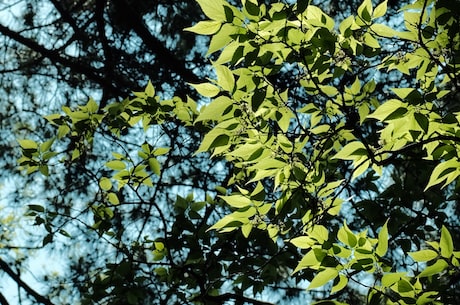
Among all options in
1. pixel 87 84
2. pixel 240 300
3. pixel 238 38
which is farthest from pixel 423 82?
pixel 87 84

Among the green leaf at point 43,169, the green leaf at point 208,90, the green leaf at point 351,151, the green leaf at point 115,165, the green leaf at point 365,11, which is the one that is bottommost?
the green leaf at point 351,151

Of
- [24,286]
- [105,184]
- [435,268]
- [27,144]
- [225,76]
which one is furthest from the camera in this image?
[24,286]

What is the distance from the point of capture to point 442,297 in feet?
4.09

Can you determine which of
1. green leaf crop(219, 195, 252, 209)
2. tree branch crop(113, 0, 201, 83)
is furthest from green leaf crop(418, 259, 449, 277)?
tree branch crop(113, 0, 201, 83)

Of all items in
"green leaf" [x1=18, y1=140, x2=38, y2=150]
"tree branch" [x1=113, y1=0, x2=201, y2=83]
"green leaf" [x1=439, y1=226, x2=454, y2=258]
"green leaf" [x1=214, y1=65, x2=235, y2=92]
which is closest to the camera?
"green leaf" [x1=439, y1=226, x2=454, y2=258]

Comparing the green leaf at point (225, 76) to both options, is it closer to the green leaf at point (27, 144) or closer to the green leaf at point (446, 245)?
the green leaf at point (446, 245)

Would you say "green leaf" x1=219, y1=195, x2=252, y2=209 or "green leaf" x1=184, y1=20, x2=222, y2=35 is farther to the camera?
"green leaf" x1=219, y1=195, x2=252, y2=209

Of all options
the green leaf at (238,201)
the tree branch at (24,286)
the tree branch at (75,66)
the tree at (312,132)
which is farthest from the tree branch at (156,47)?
the green leaf at (238,201)

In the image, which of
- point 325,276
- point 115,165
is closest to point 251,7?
point 325,276

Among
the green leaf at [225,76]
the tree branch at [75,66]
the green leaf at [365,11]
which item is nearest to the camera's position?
the green leaf at [225,76]

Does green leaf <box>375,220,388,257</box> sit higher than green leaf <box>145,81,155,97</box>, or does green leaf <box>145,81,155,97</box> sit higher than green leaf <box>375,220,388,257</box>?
green leaf <box>145,81,155,97</box>

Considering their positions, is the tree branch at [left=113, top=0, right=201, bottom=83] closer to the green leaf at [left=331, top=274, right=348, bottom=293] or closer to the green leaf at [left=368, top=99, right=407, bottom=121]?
the green leaf at [left=368, top=99, right=407, bottom=121]

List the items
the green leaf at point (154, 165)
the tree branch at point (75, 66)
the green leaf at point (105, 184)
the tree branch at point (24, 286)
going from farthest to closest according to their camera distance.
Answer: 1. the tree branch at point (75, 66)
2. the tree branch at point (24, 286)
3. the green leaf at point (105, 184)
4. the green leaf at point (154, 165)

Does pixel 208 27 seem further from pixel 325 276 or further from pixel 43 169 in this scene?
pixel 43 169
